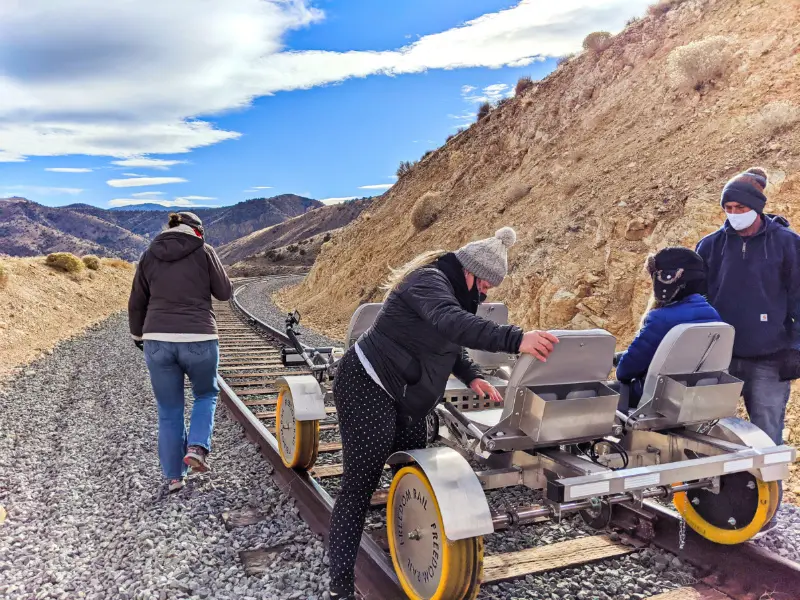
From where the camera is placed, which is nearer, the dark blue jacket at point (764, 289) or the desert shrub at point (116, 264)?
the dark blue jacket at point (764, 289)

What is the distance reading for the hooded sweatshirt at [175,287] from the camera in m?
4.55

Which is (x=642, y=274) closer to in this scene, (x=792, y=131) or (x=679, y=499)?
(x=792, y=131)

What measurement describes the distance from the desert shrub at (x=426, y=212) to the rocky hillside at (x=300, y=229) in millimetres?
85645

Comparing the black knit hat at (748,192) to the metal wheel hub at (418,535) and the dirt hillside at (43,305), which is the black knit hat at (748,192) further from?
the dirt hillside at (43,305)

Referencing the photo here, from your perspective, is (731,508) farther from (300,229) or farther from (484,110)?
(300,229)

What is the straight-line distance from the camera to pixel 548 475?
3.36 meters

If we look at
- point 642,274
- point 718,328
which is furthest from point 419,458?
point 642,274

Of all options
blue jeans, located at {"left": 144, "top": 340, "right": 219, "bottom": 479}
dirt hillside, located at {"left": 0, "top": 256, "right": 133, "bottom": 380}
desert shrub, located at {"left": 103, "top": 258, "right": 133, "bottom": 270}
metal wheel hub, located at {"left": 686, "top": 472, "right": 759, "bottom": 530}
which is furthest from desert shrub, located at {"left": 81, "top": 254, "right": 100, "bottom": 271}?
metal wheel hub, located at {"left": 686, "top": 472, "right": 759, "bottom": 530}

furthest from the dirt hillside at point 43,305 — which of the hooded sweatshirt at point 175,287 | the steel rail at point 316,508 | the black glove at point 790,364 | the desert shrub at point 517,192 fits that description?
the desert shrub at point 517,192

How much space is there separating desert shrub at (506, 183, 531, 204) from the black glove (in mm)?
12724

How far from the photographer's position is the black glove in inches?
152

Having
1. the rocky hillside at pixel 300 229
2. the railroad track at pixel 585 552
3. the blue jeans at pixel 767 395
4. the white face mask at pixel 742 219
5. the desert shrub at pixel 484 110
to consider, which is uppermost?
the rocky hillside at pixel 300 229

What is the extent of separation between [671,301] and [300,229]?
436ft

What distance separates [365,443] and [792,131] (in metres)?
9.74
